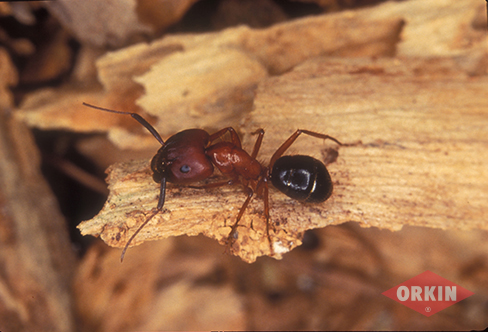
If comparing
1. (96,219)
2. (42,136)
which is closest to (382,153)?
(96,219)

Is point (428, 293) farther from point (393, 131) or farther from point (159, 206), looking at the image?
point (159, 206)

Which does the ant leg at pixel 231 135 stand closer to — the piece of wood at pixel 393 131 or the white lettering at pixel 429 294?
the piece of wood at pixel 393 131

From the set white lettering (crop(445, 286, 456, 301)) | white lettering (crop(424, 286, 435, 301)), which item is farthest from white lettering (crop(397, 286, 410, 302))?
white lettering (crop(445, 286, 456, 301))

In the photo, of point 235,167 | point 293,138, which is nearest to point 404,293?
point 293,138

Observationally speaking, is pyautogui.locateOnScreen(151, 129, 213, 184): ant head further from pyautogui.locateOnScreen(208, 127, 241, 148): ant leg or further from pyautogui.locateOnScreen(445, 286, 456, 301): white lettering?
pyautogui.locateOnScreen(445, 286, 456, 301): white lettering

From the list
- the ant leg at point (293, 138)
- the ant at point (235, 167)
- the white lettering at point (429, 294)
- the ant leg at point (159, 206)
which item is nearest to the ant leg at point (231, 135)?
the ant at point (235, 167)

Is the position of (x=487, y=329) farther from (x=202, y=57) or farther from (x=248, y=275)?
(x=202, y=57)

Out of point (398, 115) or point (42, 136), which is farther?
point (42, 136)
